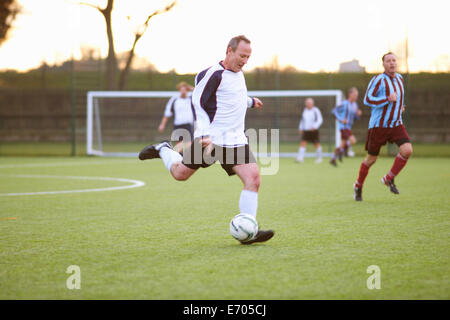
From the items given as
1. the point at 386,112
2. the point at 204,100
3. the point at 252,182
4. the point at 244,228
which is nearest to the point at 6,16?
the point at 386,112

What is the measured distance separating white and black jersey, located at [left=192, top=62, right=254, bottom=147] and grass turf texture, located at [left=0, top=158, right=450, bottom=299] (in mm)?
968

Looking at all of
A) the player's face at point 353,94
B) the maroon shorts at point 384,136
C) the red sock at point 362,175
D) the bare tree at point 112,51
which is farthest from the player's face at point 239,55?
the bare tree at point 112,51

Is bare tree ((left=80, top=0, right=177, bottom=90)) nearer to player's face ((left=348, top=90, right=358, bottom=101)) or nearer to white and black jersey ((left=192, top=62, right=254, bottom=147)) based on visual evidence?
player's face ((left=348, top=90, right=358, bottom=101))

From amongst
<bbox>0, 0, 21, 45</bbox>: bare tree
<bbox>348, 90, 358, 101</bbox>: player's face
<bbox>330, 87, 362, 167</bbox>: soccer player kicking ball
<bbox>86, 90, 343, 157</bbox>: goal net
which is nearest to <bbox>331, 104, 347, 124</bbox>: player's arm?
<bbox>330, 87, 362, 167</bbox>: soccer player kicking ball

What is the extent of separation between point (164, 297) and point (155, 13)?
90.8 ft

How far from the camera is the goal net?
76.5ft

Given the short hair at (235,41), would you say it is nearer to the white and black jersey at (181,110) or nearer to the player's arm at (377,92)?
the player's arm at (377,92)

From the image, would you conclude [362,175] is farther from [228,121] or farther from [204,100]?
[204,100]

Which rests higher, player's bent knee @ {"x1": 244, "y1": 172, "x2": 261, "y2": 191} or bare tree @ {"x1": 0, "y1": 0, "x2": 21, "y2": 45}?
bare tree @ {"x1": 0, "y1": 0, "x2": 21, "y2": 45}

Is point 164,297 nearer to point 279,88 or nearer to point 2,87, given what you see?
point 279,88

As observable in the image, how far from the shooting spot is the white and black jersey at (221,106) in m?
5.36

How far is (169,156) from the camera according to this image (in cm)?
607

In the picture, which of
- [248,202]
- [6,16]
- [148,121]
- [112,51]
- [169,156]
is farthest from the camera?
[6,16]

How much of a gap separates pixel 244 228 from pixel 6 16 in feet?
106
